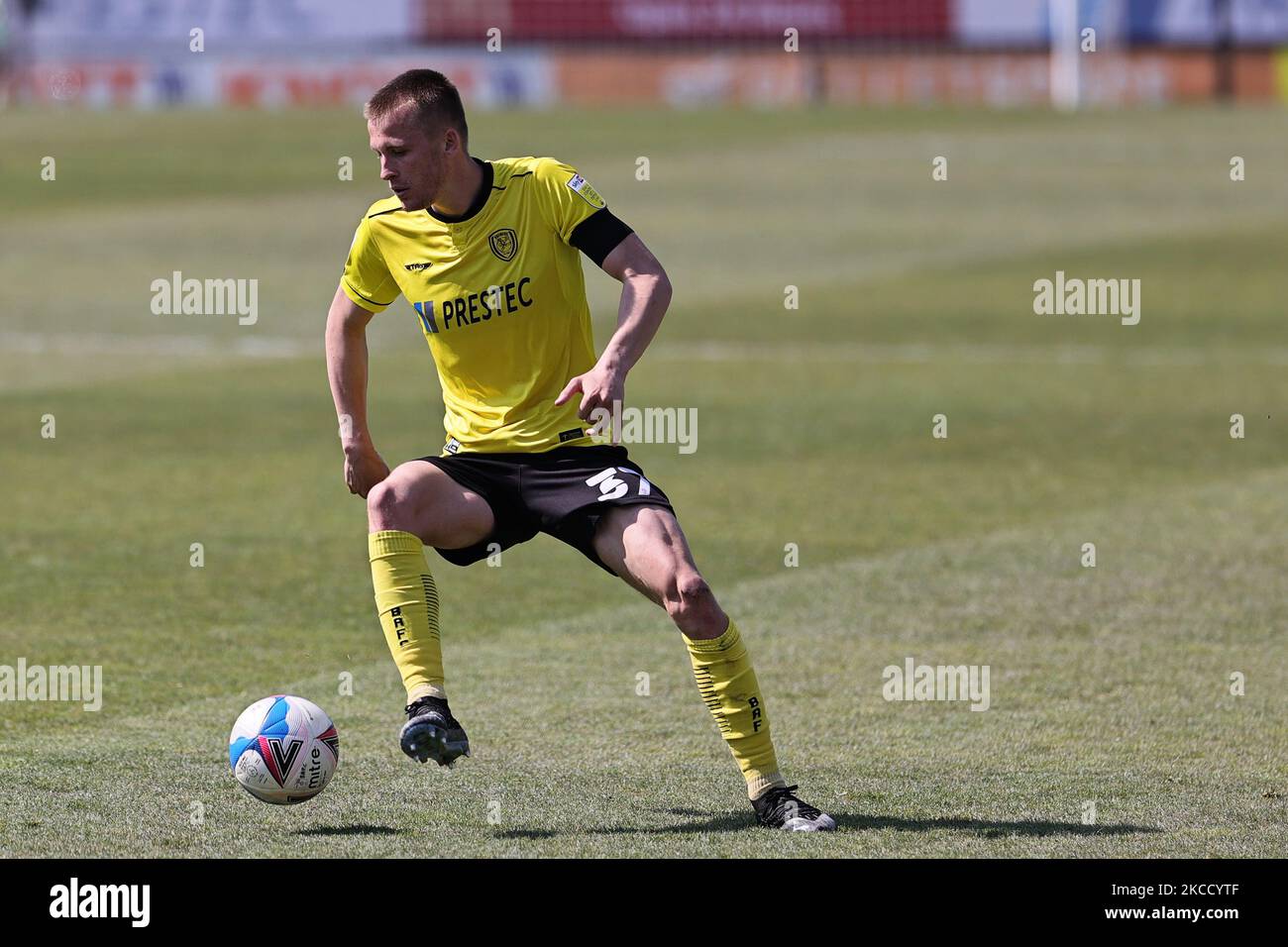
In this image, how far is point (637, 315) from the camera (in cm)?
709

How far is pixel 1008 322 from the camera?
23578 mm

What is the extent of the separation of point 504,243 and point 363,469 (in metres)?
0.95

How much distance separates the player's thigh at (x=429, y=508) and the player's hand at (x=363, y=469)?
0.19 metres

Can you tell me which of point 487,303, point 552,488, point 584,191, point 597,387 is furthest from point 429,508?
point 584,191

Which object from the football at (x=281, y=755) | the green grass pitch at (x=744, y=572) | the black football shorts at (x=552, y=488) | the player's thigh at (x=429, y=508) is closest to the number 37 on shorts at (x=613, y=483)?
the black football shorts at (x=552, y=488)

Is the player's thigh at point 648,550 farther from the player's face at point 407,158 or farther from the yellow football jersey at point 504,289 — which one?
the player's face at point 407,158

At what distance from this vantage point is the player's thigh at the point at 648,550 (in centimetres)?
700

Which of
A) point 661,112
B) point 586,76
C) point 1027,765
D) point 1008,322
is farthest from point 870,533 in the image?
point 586,76

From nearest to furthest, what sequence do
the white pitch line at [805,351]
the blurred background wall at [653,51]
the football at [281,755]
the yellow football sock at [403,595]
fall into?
the football at [281,755], the yellow football sock at [403,595], the white pitch line at [805,351], the blurred background wall at [653,51]

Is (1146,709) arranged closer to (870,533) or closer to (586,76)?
(870,533)

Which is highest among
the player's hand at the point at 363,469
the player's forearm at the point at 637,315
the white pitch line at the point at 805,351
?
the white pitch line at the point at 805,351

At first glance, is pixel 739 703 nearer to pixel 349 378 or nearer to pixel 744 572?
pixel 349 378
